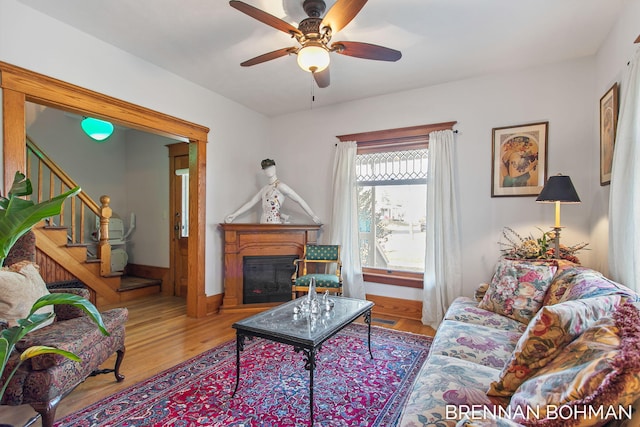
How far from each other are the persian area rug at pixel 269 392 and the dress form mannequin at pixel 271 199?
184cm

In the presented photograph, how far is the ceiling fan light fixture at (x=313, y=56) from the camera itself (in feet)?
7.16

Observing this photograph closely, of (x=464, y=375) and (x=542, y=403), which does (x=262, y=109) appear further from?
(x=542, y=403)

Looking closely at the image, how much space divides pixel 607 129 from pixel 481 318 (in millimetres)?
1834

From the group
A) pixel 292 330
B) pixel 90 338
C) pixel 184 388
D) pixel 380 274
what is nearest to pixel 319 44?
pixel 292 330

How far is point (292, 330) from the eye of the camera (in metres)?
2.04

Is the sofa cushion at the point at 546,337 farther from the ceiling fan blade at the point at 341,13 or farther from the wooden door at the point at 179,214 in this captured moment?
the wooden door at the point at 179,214

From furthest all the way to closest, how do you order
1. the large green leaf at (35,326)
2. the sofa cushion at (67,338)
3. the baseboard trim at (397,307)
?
the baseboard trim at (397,307), the sofa cushion at (67,338), the large green leaf at (35,326)

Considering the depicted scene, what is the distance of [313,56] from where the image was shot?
86.0 inches

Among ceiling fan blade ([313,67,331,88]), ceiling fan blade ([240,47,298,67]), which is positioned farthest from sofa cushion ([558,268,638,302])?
ceiling fan blade ([240,47,298,67])

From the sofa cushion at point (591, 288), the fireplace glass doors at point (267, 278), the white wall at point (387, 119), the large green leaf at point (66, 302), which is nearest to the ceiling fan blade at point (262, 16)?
the large green leaf at point (66, 302)

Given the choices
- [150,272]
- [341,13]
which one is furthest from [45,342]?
[150,272]

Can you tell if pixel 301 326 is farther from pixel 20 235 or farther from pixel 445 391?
pixel 20 235

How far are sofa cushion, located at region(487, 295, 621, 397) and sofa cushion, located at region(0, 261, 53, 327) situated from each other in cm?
256

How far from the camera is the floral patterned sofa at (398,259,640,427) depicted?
0.88m
